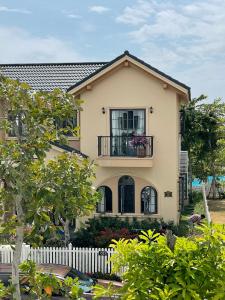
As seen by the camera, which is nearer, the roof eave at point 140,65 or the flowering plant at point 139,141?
the roof eave at point 140,65

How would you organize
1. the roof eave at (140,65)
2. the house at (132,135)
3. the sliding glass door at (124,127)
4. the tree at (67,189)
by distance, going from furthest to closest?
the sliding glass door at (124,127), the house at (132,135), the roof eave at (140,65), the tree at (67,189)

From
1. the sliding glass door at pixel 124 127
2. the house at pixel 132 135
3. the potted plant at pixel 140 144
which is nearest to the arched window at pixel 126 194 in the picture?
the house at pixel 132 135

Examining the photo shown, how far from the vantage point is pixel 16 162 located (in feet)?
24.6

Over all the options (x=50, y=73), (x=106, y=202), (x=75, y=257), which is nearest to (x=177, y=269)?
(x=75, y=257)

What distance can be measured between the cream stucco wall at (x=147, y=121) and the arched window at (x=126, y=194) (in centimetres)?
25

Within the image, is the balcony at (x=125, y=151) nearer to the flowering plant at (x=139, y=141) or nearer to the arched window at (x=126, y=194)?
the flowering plant at (x=139, y=141)

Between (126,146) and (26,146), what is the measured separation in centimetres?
1387

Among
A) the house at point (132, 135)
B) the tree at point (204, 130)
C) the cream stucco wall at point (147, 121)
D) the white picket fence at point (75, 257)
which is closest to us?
the white picket fence at point (75, 257)

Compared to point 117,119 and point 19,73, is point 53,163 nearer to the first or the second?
point 117,119

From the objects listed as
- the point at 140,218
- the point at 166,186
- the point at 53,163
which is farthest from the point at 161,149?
the point at 53,163

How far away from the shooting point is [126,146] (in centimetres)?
2144

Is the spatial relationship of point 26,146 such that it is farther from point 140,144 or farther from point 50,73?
point 50,73

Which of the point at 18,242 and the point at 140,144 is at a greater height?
the point at 140,144

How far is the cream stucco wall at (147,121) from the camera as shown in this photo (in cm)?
2136
